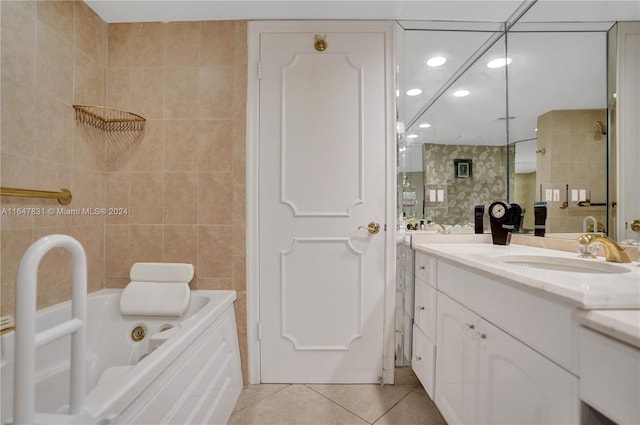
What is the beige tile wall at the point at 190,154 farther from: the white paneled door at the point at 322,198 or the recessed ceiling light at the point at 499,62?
the recessed ceiling light at the point at 499,62

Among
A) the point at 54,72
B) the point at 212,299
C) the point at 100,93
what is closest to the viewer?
the point at 54,72

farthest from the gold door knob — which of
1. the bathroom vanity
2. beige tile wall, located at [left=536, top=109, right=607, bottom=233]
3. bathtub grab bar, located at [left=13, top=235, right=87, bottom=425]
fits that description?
bathtub grab bar, located at [left=13, top=235, right=87, bottom=425]

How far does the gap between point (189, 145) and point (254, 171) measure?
17.8 inches

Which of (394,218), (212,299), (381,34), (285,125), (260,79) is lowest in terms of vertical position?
(212,299)

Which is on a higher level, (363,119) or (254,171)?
(363,119)

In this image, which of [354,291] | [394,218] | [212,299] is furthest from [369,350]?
[212,299]

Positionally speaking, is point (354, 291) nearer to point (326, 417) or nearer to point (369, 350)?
point (369, 350)

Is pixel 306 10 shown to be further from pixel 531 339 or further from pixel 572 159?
pixel 531 339

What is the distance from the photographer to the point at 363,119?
1.82 metres

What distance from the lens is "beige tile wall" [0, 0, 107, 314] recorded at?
130cm

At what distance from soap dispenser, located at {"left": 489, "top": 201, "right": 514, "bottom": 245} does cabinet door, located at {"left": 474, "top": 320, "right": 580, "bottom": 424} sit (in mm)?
782

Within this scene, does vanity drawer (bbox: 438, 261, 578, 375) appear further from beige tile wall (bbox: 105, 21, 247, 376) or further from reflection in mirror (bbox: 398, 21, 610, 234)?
beige tile wall (bbox: 105, 21, 247, 376)

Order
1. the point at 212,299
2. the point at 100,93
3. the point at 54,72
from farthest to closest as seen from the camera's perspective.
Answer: the point at 100,93
the point at 212,299
the point at 54,72

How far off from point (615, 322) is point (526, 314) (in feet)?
0.91
